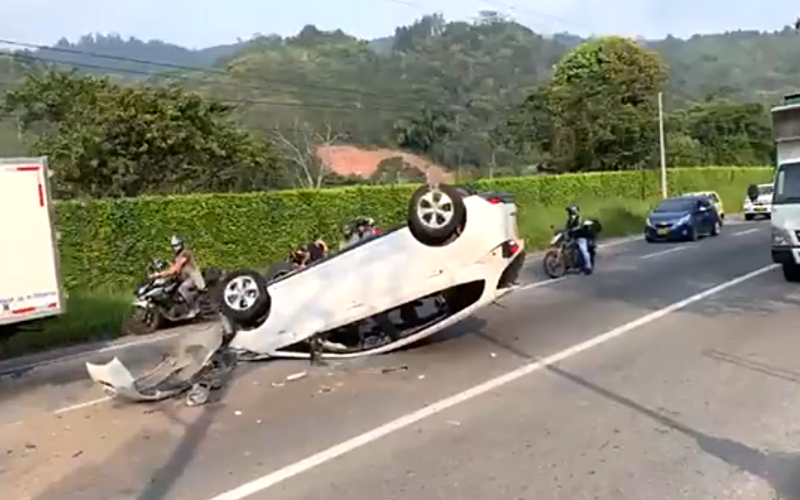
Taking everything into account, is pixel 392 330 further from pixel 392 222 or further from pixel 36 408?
pixel 392 222

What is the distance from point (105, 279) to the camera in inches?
812

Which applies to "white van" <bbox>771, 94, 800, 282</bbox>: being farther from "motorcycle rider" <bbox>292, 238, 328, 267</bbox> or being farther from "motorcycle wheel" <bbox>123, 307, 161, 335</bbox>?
"motorcycle wheel" <bbox>123, 307, 161, 335</bbox>

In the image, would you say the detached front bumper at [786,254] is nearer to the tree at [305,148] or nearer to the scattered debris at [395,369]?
the scattered debris at [395,369]

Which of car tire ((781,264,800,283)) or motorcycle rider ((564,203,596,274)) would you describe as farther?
motorcycle rider ((564,203,596,274))

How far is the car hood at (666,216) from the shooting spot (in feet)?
107

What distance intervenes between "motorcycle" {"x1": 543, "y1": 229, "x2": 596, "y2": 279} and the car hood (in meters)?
10.9

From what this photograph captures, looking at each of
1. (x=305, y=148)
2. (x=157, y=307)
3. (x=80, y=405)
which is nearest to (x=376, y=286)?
(x=80, y=405)

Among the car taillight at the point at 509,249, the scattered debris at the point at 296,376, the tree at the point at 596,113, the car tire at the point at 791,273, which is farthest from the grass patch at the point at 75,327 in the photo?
the tree at the point at 596,113

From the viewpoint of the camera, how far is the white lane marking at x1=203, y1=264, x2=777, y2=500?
21.8ft

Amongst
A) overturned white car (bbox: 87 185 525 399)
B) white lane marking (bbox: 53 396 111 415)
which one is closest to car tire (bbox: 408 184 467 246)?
overturned white car (bbox: 87 185 525 399)

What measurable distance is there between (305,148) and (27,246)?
40.8 meters

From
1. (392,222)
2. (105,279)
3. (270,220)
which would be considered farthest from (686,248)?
(105,279)

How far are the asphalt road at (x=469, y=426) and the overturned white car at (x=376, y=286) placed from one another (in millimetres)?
357

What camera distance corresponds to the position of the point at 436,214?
455 inches
